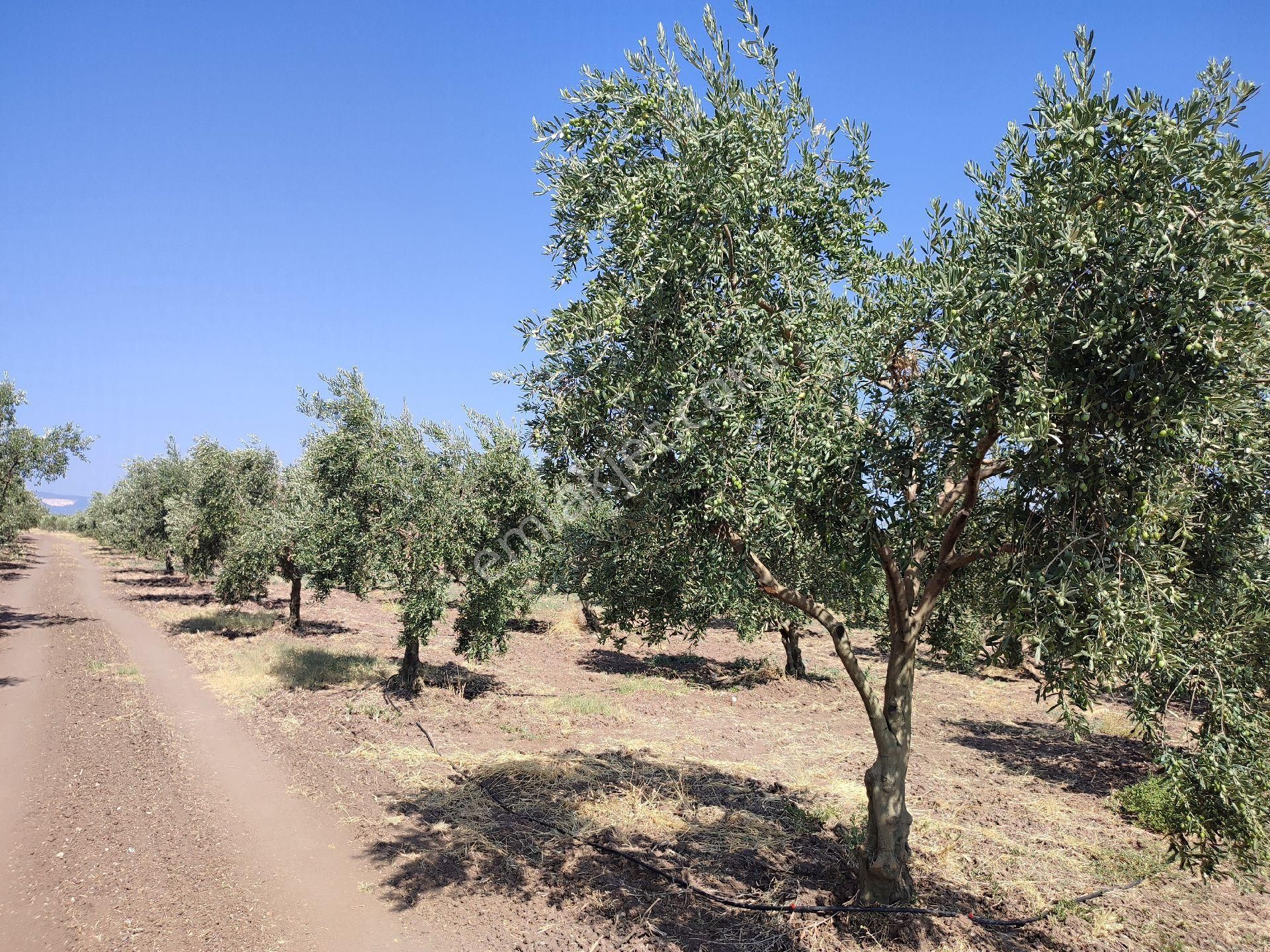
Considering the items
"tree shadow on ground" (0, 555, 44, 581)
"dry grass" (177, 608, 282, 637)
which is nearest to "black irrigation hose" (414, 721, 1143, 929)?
"dry grass" (177, 608, 282, 637)

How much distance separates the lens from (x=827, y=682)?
25.1 m

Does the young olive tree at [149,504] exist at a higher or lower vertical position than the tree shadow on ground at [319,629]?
higher

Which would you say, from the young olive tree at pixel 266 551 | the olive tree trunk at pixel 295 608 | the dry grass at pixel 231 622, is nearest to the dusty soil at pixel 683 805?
the young olive tree at pixel 266 551

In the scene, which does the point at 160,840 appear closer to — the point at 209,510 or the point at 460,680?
the point at 460,680

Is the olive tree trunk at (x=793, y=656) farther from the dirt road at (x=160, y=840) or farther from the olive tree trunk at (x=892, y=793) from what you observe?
the dirt road at (x=160, y=840)

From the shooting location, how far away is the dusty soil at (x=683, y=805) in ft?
28.0

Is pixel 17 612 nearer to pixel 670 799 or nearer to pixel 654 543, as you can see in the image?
pixel 670 799

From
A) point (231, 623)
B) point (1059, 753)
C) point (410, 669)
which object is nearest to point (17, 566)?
point (231, 623)

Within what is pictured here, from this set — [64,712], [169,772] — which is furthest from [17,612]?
[169,772]

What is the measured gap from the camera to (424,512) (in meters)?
17.5

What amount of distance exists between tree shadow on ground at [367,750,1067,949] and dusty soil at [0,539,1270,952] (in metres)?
0.04

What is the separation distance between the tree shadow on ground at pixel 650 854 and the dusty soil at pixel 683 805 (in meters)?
0.04

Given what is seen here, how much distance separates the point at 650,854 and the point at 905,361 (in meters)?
7.77

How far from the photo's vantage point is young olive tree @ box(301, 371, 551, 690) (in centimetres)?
1750
